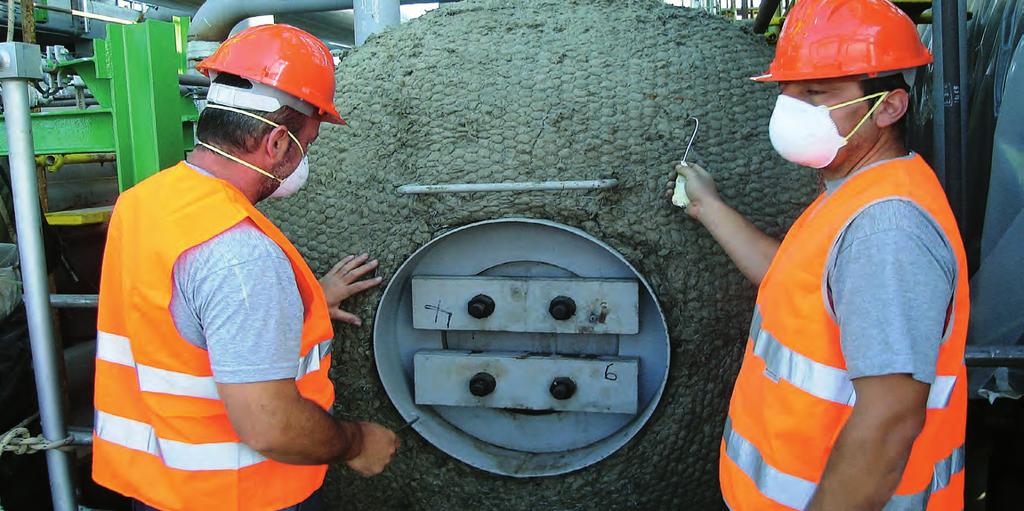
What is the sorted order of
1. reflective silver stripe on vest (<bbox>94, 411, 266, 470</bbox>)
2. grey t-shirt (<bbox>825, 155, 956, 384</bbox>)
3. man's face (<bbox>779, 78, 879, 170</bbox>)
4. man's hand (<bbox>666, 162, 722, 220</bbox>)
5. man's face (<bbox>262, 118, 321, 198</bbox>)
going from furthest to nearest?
man's hand (<bbox>666, 162, 722, 220</bbox>), man's face (<bbox>262, 118, 321, 198</bbox>), reflective silver stripe on vest (<bbox>94, 411, 266, 470</bbox>), man's face (<bbox>779, 78, 879, 170</bbox>), grey t-shirt (<bbox>825, 155, 956, 384</bbox>)

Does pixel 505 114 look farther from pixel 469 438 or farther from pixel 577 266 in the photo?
pixel 469 438

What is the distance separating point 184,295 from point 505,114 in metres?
0.94

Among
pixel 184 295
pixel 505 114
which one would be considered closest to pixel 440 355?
pixel 505 114

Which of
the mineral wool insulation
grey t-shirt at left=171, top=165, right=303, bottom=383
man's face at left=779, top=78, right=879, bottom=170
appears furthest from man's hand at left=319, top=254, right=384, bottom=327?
man's face at left=779, top=78, right=879, bottom=170

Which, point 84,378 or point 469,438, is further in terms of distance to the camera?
point 84,378

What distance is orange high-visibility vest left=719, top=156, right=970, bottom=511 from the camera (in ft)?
4.40

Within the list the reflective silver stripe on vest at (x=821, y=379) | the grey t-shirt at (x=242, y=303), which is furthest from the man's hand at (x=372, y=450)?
the reflective silver stripe on vest at (x=821, y=379)

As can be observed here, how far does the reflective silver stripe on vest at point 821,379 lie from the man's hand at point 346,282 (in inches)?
42.1

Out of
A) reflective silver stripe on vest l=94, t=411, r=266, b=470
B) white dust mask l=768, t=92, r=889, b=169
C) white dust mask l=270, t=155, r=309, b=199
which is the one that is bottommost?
reflective silver stripe on vest l=94, t=411, r=266, b=470

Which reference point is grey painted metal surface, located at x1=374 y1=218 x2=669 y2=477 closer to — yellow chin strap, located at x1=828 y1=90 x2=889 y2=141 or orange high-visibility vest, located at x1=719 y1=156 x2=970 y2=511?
orange high-visibility vest, located at x1=719 y1=156 x2=970 y2=511

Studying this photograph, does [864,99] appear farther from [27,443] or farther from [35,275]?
→ [27,443]

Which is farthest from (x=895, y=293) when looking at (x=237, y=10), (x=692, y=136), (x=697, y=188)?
(x=237, y=10)

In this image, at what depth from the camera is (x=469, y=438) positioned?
2.25 meters

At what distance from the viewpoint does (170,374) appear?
1521mm
